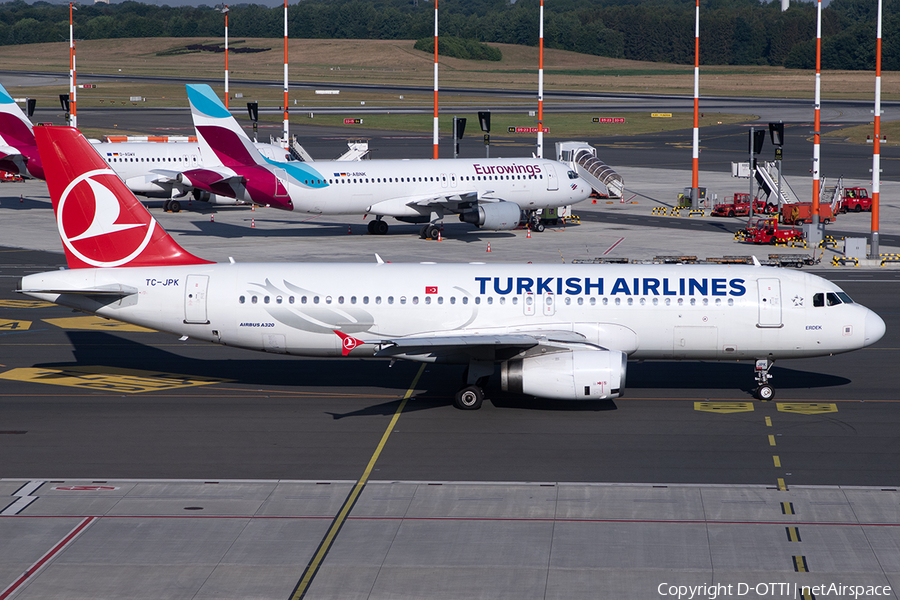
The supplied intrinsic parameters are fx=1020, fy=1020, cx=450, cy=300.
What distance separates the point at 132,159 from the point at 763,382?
6061cm

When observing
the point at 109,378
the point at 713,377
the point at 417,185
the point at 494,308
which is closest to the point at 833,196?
the point at 417,185

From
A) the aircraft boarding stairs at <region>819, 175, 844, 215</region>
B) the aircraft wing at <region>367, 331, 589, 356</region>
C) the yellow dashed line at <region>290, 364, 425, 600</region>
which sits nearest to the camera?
the yellow dashed line at <region>290, 364, 425, 600</region>

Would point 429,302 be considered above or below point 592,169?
below

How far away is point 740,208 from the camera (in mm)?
76188

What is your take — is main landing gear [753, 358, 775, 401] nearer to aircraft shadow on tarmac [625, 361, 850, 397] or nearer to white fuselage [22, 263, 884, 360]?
white fuselage [22, 263, 884, 360]

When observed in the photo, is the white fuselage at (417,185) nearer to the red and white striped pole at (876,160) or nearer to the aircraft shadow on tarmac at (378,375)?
the red and white striped pole at (876,160)

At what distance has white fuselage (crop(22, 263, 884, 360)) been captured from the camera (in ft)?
103

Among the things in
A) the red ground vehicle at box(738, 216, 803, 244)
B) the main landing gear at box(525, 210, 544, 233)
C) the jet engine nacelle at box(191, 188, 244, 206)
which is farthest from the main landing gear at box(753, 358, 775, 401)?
the jet engine nacelle at box(191, 188, 244, 206)

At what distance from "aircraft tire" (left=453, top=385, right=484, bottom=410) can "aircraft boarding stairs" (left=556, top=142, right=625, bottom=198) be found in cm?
5437

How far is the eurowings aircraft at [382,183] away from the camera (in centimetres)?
6369

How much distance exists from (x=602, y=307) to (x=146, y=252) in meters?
14.6

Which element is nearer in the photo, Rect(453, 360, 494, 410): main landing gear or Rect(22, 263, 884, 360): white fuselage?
Rect(453, 360, 494, 410): main landing gear

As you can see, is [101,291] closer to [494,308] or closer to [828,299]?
[494,308]

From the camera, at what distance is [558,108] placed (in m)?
166
